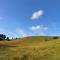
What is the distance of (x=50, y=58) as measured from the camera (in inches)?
676

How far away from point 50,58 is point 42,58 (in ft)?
2.38

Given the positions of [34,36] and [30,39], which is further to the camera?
[34,36]

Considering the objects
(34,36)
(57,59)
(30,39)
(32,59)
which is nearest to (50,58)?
(57,59)

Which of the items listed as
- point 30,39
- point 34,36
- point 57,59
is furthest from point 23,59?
point 34,36

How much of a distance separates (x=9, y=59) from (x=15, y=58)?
58 cm

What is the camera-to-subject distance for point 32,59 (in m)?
16.3

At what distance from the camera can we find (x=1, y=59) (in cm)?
1634

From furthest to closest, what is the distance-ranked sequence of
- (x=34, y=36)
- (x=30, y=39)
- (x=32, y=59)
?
1. (x=34, y=36)
2. (x=30, y=39)
3. (x=32, y=59)

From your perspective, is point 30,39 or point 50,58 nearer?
point 50,58

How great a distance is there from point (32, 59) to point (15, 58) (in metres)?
1.59

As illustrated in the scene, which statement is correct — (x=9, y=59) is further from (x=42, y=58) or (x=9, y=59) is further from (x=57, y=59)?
(x=57, y=59)

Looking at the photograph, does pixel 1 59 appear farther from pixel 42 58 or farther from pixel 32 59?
pixel 42 58

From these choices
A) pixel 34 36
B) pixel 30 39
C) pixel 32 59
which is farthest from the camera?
pixel 34 36

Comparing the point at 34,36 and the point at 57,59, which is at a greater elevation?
the point at 34,36
